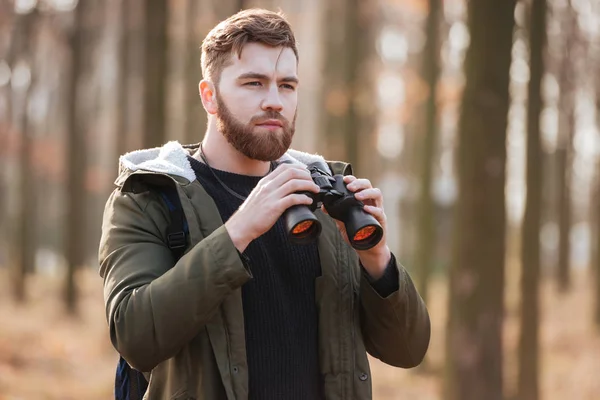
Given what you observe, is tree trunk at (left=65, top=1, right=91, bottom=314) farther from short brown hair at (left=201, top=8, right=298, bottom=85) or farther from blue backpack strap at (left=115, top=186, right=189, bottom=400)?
blue backpack strap at (left=115, top=186, right=189, bottom=400)

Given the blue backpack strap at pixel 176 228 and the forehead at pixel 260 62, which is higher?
the forehead at pixel 260 62

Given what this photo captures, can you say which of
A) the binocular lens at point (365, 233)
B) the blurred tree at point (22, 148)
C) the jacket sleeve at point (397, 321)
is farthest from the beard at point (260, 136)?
the blurred tree at point (22, 148)

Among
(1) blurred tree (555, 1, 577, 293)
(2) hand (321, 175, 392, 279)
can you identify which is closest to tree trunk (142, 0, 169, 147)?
(2) hand (321, 175, 392, 279)

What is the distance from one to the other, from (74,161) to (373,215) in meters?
13.5

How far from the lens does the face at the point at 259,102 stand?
2.90m

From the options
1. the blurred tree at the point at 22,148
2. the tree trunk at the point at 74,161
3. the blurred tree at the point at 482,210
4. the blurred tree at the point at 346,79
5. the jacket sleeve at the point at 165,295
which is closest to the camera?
the jacket sleeve at the point at 165,295

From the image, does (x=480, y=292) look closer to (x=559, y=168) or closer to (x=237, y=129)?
(x=237, y=129)

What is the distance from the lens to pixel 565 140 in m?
17.0

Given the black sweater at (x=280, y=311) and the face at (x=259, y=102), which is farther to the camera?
the face at (x=259, y=102)

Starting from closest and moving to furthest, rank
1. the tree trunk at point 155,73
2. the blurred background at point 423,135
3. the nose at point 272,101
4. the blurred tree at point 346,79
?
the nose at point 272,101, the blurred background at point 423,135, the tree trunk at point 155,73, the blurred tree at point 346,79

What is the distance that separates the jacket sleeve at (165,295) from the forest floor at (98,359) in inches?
244

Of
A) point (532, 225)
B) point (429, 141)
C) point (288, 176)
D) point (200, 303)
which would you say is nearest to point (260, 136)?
point (288, 176)

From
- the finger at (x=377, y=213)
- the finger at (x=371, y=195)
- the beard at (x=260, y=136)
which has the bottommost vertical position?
the finger at (x=377, y=213)

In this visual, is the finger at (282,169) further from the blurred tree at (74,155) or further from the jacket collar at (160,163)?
the blurred tree at (74,155)
